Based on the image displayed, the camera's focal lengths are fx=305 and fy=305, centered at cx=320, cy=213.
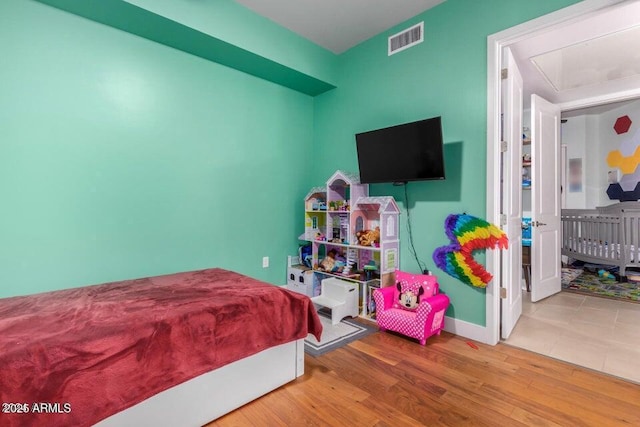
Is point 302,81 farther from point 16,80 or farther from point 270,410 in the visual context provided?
point 270,410

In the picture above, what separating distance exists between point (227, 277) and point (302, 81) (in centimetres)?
237

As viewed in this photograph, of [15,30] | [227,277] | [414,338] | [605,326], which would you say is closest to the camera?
[15,30]

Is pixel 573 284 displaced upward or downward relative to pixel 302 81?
downward

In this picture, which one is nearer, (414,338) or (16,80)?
(16,80)

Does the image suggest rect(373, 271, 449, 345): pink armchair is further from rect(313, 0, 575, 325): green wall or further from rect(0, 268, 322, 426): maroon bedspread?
rect(0, 268, 322, 426): maroon bedspread

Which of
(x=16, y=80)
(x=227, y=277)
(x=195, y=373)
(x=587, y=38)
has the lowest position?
(x=195, y=373)

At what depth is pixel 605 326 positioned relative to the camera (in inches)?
106

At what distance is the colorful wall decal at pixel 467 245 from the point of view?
2.36 m

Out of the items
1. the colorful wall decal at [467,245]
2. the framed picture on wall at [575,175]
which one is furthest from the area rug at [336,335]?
the framed picture on wall at [575,175]

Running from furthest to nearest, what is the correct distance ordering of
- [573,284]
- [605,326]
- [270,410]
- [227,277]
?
[573,284] → [605,326] → [227,277] → [270,410]


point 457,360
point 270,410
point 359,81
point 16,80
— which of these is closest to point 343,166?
point 359,81

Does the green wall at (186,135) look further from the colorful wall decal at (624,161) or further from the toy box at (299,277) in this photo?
the colorful wall decal at (624,161)

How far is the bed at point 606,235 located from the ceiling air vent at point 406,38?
4.12m

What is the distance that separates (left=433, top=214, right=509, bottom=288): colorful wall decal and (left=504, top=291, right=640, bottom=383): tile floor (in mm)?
587
